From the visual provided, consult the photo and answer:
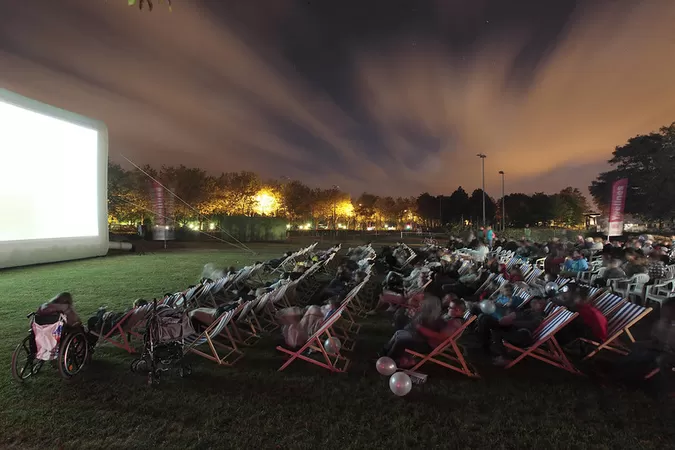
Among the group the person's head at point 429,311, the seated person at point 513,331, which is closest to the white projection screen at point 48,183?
the person's head at point 429,311

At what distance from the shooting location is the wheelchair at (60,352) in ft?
12.9

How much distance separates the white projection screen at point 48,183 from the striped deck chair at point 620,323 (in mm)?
13376

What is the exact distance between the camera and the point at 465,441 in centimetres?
301

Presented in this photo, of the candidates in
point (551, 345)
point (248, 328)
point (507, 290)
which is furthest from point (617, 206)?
point (248, 328)

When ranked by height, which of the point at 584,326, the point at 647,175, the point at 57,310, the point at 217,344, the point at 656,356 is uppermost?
the point at 647,175

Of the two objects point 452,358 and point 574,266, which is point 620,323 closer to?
point 452,358

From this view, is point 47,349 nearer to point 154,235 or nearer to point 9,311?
point 9,311

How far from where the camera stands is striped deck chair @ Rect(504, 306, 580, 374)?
4.30 m

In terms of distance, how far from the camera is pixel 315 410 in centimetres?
348

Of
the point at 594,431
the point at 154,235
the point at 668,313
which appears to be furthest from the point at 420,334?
the point at 154,235

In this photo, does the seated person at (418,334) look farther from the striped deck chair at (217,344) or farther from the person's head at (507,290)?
the person's head at (507,290)

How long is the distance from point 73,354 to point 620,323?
681 centimetres

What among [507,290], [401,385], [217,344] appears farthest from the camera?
[507,290]

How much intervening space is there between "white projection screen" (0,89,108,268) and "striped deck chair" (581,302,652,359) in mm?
13376
